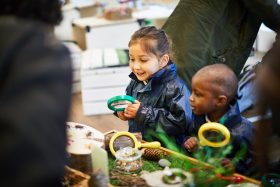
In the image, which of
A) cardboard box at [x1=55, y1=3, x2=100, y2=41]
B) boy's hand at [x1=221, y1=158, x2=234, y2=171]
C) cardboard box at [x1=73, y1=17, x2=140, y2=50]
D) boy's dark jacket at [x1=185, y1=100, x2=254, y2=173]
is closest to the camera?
boy's hand at [x1=221, y1=158, x2=234, y2=171]

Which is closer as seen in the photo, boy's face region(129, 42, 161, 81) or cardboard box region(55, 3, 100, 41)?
boy's face region(129, 42, 161, 81)

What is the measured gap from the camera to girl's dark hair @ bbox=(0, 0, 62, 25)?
75cm

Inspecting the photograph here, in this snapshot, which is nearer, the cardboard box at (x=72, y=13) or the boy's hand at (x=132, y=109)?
the boy's hand at (x=132, y=109)

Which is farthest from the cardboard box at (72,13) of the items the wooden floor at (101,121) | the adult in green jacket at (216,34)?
the adult in green jacket at (216,34)

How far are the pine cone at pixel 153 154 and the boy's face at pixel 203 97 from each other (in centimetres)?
24

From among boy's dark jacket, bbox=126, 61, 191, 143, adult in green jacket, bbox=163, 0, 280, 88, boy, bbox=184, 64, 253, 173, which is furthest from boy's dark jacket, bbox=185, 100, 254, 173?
adult in green jacket, bbox=163, 0, 280, 88

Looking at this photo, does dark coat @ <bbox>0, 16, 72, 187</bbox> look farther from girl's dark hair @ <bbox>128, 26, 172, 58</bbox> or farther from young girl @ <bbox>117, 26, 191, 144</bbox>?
girl's dark hair @ <bbox>128, 26, 172, 58</bbox>

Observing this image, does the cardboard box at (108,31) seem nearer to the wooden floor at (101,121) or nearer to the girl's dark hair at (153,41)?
the wooden floor at (101,121)

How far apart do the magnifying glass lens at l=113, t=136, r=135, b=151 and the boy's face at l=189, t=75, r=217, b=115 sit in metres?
0.29

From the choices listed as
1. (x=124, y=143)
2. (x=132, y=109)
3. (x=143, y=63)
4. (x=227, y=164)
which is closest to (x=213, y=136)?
(x=227, y=164)

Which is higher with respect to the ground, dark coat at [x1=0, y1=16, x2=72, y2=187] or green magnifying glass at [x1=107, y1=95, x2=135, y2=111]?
dark coat at [x1=0, y1=16, x2=72, y2=187]

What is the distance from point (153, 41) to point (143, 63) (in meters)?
0.11

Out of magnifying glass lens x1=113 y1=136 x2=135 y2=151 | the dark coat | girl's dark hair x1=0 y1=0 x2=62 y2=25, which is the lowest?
magnifying glass lens x1=113 y1=136 x2=135 y2=151

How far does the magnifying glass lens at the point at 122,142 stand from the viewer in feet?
5.00
